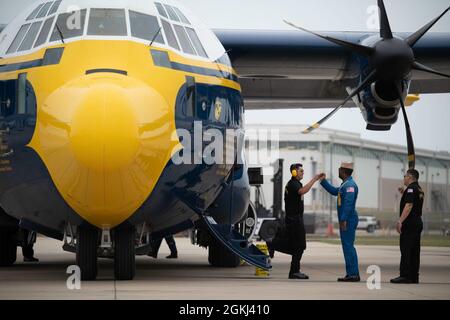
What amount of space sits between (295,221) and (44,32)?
14.3ft

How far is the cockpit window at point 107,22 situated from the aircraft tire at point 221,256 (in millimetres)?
6210

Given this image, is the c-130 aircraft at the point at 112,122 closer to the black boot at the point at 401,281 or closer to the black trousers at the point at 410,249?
the black boot at the point at 401,281

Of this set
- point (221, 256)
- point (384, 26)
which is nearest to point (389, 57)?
point (384, 26)

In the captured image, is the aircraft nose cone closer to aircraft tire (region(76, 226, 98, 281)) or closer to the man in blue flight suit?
aircraft tire (region(76, 226, 98, 281))

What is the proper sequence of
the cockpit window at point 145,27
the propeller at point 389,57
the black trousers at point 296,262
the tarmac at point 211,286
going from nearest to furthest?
1. the tarmac at point 211,286
2. the cockpit window at point 145,27
3. the black trousers at point 296,262
4. the propeller at point 389,57

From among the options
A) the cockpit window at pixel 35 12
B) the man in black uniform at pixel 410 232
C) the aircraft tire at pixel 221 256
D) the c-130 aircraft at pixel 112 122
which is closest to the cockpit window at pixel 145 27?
the c-130 aircraft at pixel 112 122

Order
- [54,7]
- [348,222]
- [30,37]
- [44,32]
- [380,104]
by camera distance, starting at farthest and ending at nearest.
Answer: [380,104] < [348,222] < [54,7] < [30,37] < [44,32]

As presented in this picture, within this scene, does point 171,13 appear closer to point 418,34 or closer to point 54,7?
point 54,7

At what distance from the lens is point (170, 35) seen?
11656mm

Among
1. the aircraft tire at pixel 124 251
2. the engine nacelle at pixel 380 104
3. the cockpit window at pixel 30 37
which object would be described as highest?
the cockpit window at pixel 30 37

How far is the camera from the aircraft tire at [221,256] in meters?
16.6
